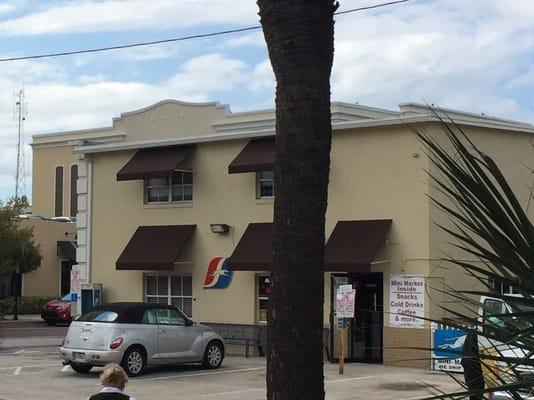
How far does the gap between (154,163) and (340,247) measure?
713 centimetres

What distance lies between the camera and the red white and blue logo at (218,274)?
26469mm

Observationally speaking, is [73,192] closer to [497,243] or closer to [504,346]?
[504,346]

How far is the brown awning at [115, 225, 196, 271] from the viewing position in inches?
1059

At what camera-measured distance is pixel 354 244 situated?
23.2 m

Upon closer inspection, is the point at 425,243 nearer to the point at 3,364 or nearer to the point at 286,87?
the point at 3,364

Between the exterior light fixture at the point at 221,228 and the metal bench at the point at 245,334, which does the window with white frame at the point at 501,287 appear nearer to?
the metal bench at the point at 245,334

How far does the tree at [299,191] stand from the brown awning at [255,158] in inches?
752

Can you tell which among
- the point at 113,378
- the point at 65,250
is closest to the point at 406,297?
the point at 113,378

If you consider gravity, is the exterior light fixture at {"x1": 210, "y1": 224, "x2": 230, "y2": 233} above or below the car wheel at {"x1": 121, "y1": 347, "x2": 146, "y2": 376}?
above

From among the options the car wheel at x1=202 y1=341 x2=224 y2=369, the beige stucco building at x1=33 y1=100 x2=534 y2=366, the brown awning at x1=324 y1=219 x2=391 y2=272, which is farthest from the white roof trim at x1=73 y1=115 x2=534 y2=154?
the car wheel at x1=202 y1=341 x2=224 y2=369

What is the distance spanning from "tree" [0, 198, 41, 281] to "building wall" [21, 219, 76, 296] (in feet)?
11.2

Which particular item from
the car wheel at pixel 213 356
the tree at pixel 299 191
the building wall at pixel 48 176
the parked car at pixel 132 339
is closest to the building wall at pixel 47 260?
the building wall at pixel 48 176

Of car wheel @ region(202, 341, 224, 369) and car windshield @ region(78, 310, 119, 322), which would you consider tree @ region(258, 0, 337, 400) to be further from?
car wheel @ region(202, 341, 224, 369)

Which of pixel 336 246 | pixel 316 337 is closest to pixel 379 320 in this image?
pixel 336 246
